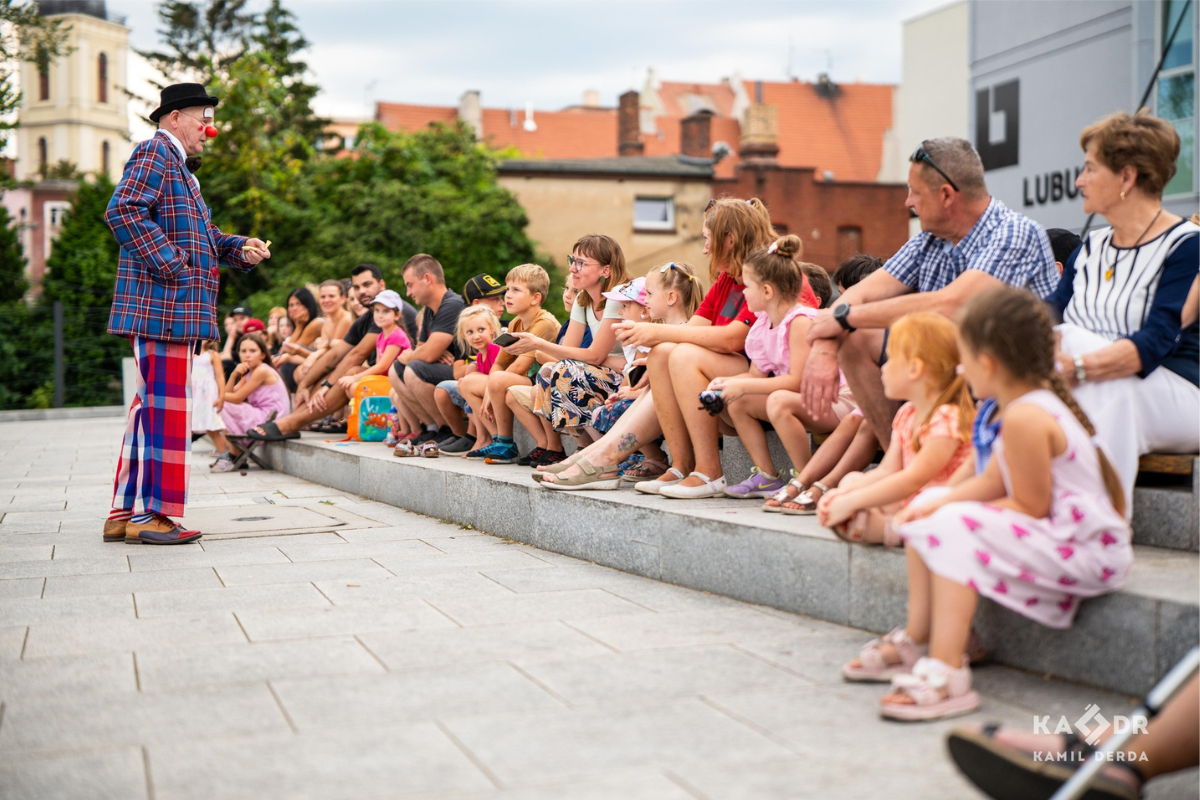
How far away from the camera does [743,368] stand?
18.4ft

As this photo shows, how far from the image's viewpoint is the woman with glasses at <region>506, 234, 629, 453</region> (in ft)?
22.3

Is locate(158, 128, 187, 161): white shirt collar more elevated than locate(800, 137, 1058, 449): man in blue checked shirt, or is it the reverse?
locate(158, 128, 187, 161): white shirt collar

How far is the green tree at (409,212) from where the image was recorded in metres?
32.2

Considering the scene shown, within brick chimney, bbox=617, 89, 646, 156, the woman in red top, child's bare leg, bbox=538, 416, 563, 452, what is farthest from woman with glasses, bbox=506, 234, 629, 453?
brick chimney, bbox=617, 89, 646, 156

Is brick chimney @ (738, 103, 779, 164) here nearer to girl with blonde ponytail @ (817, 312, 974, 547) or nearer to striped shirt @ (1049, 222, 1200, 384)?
striped shirt @ (1049, 222, 1200, 384)

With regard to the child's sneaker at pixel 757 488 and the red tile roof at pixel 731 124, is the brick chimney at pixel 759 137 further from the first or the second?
the child's sneaker at pixel 757 488

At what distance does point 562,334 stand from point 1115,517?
4821 millimetres

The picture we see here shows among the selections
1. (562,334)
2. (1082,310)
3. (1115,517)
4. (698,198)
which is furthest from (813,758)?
(698,198)

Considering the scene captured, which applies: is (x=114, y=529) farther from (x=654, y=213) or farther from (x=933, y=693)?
(x=654, y=213)

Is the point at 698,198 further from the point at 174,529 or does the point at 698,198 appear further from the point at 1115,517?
the point at 1115,517

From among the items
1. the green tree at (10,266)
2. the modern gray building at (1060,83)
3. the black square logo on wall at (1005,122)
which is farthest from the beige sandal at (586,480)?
the green tree at (10,266)

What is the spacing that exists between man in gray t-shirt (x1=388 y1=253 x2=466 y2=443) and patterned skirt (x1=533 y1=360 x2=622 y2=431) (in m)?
2.33

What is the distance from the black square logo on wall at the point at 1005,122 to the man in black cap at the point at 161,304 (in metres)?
21.8

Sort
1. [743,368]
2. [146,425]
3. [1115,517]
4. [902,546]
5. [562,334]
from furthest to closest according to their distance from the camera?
[562,334]
[146,425]
[743,368]
[902,546]
[1115,517]
